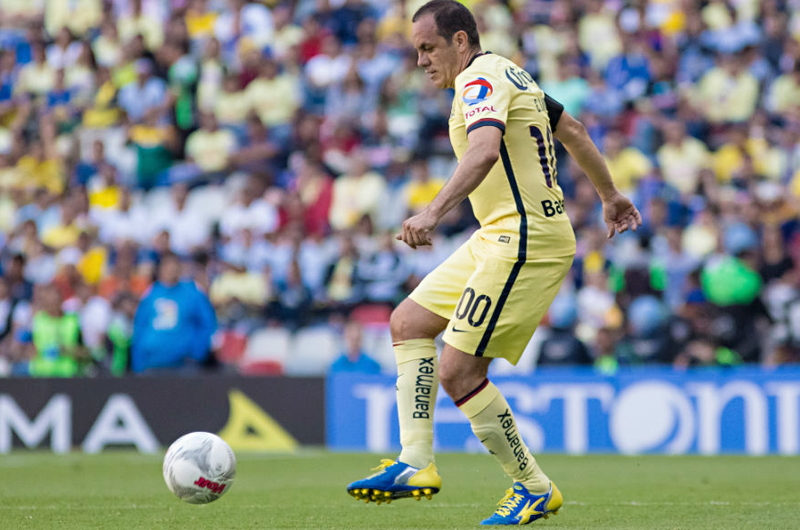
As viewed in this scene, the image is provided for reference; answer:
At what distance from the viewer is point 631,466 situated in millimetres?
10516

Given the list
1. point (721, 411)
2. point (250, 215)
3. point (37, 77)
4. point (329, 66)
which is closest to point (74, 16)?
point (37, 77)

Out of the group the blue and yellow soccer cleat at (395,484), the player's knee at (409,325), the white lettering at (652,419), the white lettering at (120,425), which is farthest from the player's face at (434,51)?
the white lettering at (120,425)

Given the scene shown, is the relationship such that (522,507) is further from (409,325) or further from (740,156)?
(740,156)

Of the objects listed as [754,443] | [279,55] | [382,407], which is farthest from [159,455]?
[279,55]

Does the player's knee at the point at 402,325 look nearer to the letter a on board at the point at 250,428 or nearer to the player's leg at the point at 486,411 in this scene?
the player's leg at the point at 486,411

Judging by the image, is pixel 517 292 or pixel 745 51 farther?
pixel 745 51

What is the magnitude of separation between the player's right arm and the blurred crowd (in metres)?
6.66

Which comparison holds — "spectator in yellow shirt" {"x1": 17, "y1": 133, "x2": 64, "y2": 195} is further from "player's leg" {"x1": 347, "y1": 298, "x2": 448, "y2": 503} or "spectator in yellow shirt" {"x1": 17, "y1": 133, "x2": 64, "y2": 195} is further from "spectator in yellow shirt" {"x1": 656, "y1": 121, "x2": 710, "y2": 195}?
"player's leg" {"x1": 347, "y1": 298, "x2": 448, "y2": 503}

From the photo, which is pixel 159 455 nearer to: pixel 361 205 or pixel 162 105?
pixel 361 205

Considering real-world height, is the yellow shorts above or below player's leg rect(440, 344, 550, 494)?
above

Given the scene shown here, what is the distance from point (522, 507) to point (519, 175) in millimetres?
1568

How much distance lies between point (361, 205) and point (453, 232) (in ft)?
4.52

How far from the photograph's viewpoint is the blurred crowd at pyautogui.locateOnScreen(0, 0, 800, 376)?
1347 centimetres

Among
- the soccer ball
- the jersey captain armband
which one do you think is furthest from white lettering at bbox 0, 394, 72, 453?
the jersey captain armband
